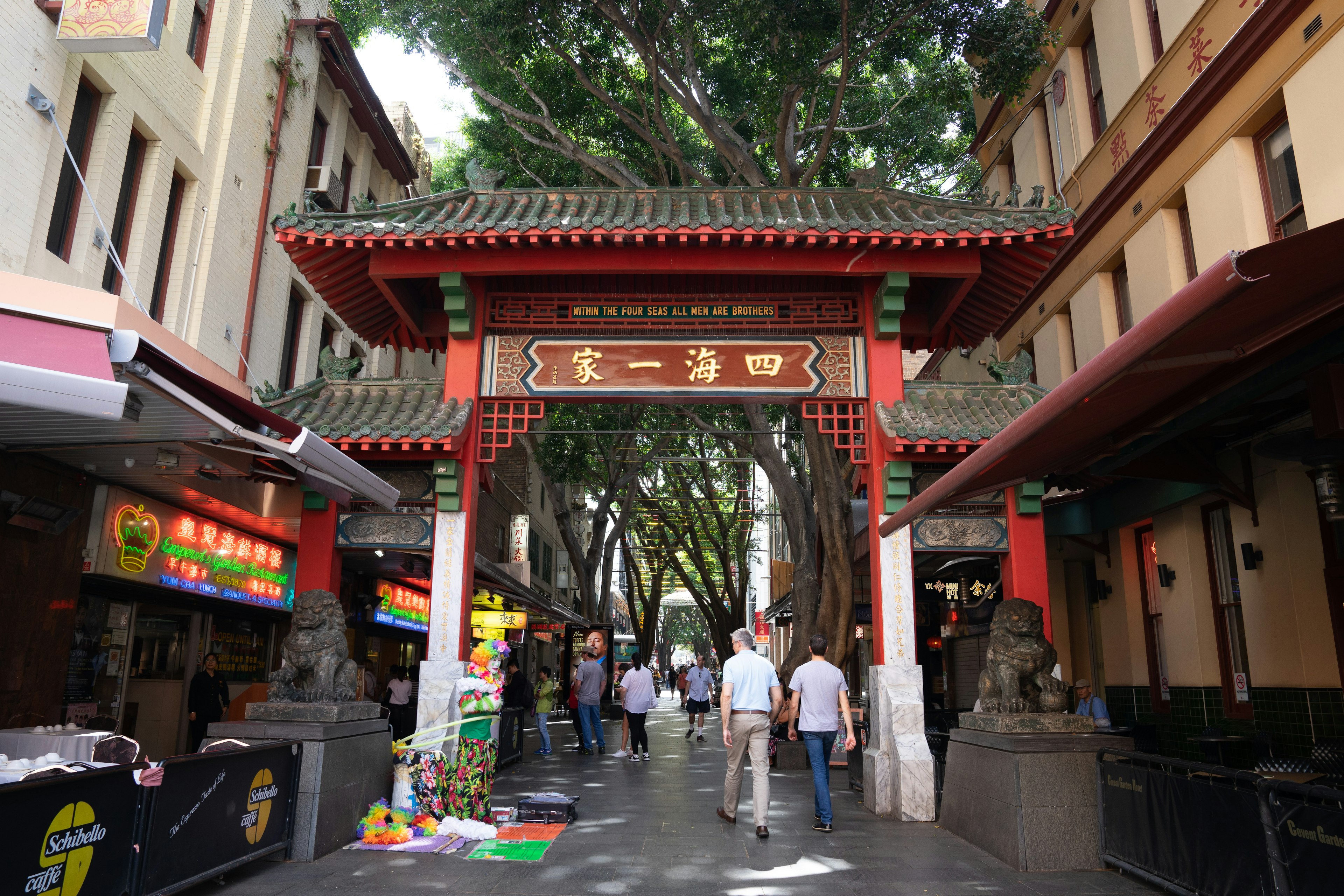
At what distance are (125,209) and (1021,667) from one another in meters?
11.6

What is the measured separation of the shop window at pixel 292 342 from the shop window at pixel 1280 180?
14.5 meters

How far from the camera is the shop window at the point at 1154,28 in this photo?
1245cm

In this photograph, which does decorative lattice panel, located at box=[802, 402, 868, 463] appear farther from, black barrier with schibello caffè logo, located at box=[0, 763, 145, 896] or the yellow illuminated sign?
the yellow illuminated sign

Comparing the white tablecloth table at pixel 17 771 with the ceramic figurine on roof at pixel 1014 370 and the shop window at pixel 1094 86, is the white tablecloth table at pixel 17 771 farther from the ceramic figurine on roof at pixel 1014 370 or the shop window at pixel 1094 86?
the shop window at pixel 1094 86

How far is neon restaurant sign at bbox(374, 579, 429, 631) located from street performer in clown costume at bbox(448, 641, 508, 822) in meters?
6.69

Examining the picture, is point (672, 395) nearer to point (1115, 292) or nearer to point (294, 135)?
point (1115, 292)

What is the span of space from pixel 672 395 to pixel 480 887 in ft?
19.1

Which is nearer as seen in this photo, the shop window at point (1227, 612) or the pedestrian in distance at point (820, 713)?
the pedestrian in distance at point (820, 713)

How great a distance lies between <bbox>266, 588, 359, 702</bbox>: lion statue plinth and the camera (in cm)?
777

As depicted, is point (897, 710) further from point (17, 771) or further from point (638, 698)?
point (17, 771)

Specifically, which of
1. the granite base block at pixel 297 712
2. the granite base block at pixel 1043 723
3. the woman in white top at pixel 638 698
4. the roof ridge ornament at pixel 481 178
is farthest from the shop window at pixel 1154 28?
the granite base block at pixel 297 712

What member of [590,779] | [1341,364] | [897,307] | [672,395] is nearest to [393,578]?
[590,779]

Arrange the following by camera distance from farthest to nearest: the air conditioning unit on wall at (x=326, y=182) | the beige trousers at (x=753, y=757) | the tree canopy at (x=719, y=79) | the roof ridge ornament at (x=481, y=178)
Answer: the air conditioning unit on wall at (x=326, y=182) → the tree canopy at (x=719, y=79) → the roof ridge ornament at (x=481, y=178) → the beige trousers at (x=753, y=757)

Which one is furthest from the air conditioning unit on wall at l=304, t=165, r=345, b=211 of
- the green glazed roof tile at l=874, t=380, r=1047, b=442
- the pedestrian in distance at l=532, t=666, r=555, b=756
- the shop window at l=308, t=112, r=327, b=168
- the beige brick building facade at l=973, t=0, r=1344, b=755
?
the beige brick building facade at l=973, t=0, r=1344, b=755
